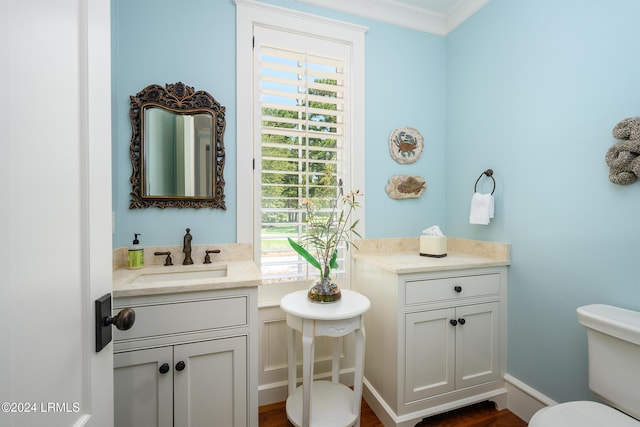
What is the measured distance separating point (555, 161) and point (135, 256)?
238 cm

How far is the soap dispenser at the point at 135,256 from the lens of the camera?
5.13 feet

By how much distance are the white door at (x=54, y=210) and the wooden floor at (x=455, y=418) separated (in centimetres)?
121

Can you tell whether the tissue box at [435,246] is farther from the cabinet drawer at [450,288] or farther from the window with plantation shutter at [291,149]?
the window with plantation shutter at [291,149]

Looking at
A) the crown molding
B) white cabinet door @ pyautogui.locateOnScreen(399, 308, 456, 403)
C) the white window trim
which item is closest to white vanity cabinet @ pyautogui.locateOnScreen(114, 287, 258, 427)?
the white window trim

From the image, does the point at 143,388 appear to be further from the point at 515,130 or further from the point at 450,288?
the point at 515,130

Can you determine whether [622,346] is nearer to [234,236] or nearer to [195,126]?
[234,236]

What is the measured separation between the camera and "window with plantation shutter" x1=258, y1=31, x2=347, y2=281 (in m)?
1.89

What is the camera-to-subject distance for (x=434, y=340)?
1671 millimetres

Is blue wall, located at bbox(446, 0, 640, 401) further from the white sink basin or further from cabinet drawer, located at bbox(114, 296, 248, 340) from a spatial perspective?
the white sink basin

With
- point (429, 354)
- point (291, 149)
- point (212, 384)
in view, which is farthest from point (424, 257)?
point (212, 384)

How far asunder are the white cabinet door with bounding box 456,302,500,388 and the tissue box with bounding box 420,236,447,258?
1.19 ft

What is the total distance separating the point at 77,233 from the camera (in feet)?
2.07

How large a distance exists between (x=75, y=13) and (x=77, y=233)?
488 millimetres

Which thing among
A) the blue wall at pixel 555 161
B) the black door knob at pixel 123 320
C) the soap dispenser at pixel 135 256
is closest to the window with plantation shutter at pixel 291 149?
the soap dispenser at pixel 135 256
